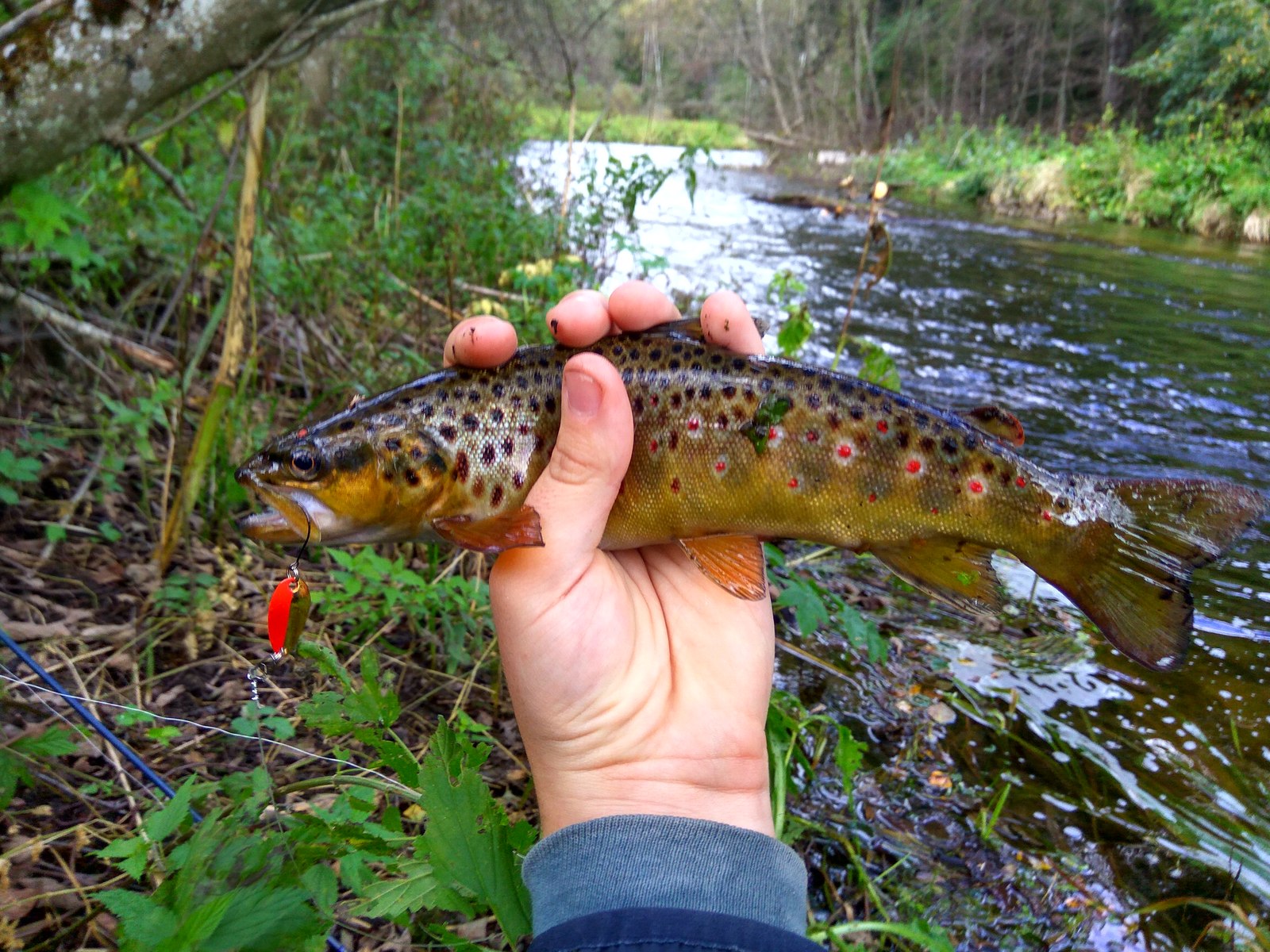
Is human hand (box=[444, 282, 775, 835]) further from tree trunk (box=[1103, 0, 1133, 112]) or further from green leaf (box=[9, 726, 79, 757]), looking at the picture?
tree trunk (box=[1103, 0, 1133, 112])

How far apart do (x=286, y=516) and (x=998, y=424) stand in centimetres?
202

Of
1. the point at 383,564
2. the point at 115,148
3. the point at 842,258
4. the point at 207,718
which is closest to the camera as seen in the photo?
the point at 207,718

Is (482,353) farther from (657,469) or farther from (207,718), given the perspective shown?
(207,718)

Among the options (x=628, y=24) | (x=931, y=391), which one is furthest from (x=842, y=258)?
(x=628, y=24)

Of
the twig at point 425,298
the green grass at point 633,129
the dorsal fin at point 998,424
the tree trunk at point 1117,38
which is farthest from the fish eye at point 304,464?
the tree trunk at point 1117,38

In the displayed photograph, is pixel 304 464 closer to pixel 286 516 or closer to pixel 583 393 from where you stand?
pixel 286 516

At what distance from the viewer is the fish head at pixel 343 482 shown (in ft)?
7.25

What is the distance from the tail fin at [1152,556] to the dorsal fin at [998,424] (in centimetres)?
26

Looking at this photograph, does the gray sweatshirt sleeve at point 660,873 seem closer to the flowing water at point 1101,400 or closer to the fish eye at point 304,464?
the fish eye at point 304,464

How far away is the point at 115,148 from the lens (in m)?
3.65

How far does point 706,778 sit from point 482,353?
131 centimetres

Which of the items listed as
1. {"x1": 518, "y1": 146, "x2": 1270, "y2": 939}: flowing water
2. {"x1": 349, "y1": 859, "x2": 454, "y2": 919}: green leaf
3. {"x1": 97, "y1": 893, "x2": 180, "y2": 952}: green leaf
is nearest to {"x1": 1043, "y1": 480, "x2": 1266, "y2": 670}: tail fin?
{"x1": 518, "y1": 146, "x2": 1270, "y2": 939}: flowing water

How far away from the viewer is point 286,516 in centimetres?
221

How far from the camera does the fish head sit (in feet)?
7.25
